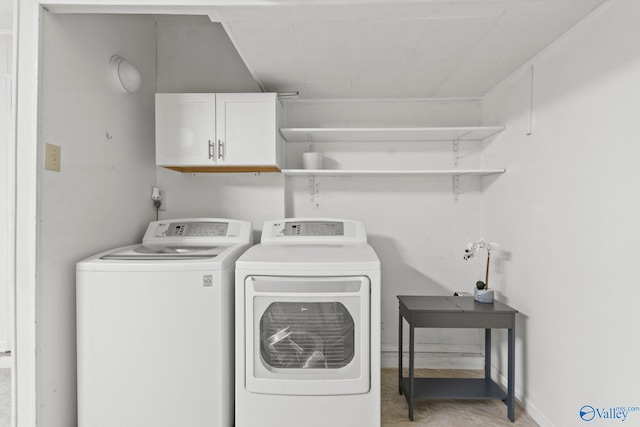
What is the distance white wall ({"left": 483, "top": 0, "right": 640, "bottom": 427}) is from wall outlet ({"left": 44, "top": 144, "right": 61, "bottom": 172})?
237 centimetres

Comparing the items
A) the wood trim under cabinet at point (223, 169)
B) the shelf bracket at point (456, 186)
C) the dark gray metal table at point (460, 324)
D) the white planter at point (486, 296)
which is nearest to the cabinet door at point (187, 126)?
the wood trim under cabinet at point (223, 169)

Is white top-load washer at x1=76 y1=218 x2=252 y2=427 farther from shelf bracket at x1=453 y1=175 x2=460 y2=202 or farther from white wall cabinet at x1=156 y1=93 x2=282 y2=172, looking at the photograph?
shelf bracket at x1=453 y1=175 x2=460 y2=202

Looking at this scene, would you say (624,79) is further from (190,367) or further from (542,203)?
(190,367)

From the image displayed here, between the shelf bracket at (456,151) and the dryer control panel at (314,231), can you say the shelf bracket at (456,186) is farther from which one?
the dryer control panel at (314,231)

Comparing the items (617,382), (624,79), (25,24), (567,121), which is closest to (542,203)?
(567,121)

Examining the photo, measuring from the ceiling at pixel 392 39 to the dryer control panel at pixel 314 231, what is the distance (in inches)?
36.5

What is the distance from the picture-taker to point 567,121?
5.76 ft

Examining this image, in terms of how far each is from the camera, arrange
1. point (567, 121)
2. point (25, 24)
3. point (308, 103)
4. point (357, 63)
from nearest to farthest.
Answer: point (25, 24)
point (567, 121)
point (357, 63)
point (308, 103)

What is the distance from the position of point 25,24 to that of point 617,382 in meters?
2.84

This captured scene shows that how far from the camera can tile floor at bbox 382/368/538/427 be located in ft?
6.69

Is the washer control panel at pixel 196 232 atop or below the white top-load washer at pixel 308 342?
atop

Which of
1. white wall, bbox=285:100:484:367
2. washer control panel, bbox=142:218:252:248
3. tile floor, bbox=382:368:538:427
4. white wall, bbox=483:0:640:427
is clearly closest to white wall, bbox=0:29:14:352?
washer control panel, bbox=142:218:252:248

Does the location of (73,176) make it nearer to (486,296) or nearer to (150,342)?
(150,342)

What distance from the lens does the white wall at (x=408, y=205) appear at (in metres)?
2.79
